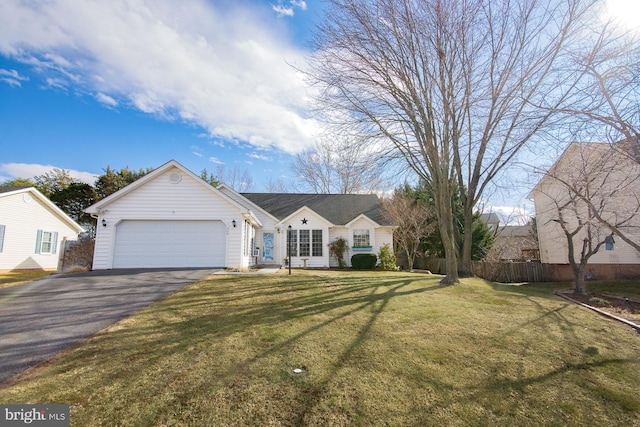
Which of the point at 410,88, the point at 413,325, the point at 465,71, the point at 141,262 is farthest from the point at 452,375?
the point at 141,262

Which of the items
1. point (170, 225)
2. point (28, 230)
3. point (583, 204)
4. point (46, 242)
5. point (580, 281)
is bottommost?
point (580, 281)

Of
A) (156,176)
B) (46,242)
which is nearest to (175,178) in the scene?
(156,176)

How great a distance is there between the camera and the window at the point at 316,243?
714 inches

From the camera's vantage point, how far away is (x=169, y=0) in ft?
29.2

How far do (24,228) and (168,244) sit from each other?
12.1 metres

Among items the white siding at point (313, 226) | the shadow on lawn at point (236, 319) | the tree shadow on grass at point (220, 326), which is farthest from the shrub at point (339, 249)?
the tree shadow on grass at point (220, 326)

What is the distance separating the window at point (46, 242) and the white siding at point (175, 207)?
1042 centimetres

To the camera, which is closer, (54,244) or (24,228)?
(24,228)

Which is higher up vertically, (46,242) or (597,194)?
(597,194)

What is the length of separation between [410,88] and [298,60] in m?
4.18

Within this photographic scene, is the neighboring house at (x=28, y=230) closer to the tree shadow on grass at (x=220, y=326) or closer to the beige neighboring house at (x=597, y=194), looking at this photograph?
the tree shadow on grass at (x=220, y=326)

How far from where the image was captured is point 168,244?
1323 cm

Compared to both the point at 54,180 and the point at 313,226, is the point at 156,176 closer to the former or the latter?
the point at 313,226

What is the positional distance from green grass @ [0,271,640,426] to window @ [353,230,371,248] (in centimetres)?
1207
